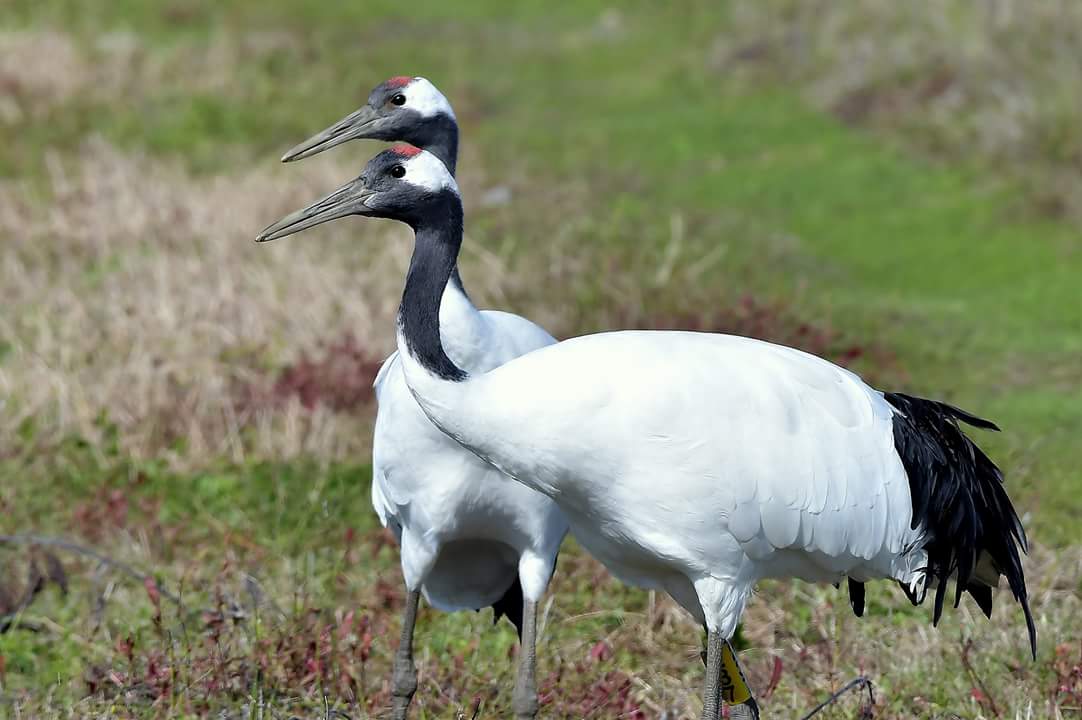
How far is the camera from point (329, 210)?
4152mm

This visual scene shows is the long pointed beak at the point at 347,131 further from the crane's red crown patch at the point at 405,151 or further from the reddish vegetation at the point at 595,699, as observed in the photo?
the reddish vegetation at the point at 595,699

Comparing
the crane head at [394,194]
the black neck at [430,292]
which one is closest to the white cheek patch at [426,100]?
the crane head at [394,194]

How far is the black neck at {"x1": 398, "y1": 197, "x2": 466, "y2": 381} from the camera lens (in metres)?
3.84

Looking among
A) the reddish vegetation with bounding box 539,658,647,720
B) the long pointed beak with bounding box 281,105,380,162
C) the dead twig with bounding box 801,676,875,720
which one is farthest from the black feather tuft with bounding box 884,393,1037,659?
the long pointed beak with bounding box 281,105,380,162

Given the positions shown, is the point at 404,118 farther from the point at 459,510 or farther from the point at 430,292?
the point at 430,292

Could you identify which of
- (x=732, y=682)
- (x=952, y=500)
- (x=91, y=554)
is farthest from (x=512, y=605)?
(x=952, y=500)

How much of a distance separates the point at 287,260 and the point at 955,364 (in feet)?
11.2

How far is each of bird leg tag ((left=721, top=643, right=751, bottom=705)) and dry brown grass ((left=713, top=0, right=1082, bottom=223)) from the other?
590cm

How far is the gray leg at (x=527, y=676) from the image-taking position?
4539 millimetres

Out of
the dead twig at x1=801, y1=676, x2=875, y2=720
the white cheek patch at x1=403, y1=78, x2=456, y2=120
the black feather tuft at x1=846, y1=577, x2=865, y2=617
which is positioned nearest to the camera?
the dead twig at x1=801, y1=676, x2=875, y2=720

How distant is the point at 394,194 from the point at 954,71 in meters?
8.51

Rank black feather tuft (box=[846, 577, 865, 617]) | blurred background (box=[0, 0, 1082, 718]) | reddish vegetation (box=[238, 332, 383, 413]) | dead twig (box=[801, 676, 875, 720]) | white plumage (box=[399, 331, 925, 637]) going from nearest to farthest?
white plumage (box=[399, 331, 925, 637]) < dead twig (box=[801, 676, 875, 720]) < black feather tuft (box=[846, 577, 865, 617]) < blurred background (box=[0, 0, 1082, 718]) < reddish vegetation (box=[238, 332, 383, 413])

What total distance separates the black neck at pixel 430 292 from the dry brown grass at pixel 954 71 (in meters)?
6.38

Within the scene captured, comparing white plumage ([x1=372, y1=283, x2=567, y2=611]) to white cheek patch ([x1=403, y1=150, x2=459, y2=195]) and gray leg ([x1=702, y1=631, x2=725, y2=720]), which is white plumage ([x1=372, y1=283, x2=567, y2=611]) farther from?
gray leg ([x1=702, y1=631, x2=725, y2=720])
